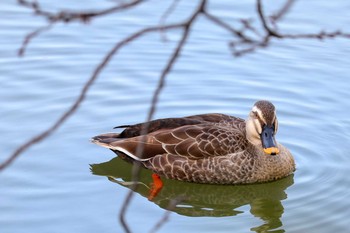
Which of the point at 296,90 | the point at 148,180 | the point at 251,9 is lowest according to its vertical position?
the point at 148,180

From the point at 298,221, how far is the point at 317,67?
3.96 m

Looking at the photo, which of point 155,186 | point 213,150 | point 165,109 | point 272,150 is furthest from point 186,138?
point 165,109

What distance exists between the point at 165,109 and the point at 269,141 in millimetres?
1771

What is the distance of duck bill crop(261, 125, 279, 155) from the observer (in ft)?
25.0

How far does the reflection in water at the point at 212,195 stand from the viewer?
282 inches

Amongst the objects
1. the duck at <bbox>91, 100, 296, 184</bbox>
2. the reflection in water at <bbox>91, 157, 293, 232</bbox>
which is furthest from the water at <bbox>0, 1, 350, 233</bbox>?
the duck at <bbox>91, 100, 296, 184</bbox>

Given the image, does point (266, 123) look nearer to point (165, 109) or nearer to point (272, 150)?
point (272, 150)

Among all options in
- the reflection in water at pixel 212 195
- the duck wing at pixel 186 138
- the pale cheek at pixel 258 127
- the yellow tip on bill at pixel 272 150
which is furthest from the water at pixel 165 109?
the pale cheek at pixel 258 127

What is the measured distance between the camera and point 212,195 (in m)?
7.70

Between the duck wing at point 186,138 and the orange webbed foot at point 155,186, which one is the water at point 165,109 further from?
the duck wing at point 186,138

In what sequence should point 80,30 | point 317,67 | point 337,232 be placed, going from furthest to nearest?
point 80,30, point 317,67, point 337,232

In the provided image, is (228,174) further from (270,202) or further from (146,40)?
(146,40)

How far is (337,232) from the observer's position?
21.9ft

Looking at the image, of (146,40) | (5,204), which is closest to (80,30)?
(146,40)
